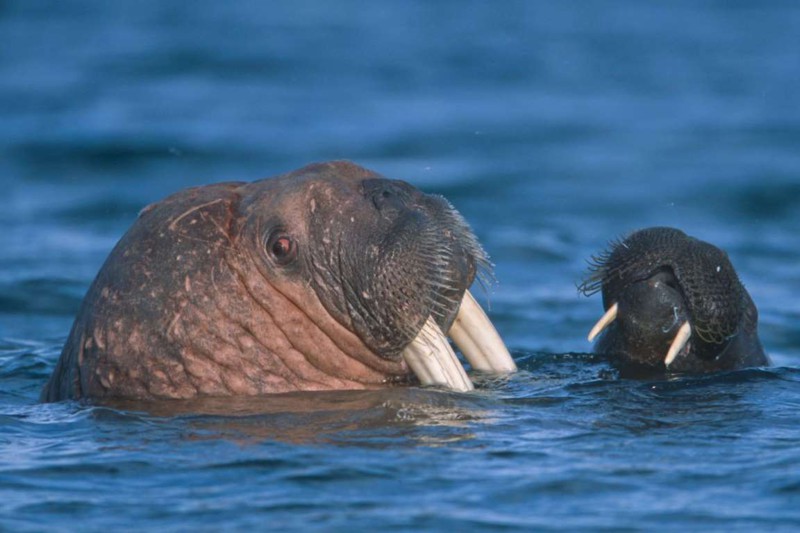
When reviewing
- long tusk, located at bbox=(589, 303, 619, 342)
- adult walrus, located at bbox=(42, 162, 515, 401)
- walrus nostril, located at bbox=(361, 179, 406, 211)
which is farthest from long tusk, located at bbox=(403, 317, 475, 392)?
long tusk, located at bbox=(589, 303, 619, 342)

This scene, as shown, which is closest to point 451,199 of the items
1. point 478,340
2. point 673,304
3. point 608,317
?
point 608,317

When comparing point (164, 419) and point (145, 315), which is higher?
point (145, 315)

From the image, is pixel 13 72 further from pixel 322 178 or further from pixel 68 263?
pixel 322 178

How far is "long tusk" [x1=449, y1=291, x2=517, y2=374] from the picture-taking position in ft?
28.9

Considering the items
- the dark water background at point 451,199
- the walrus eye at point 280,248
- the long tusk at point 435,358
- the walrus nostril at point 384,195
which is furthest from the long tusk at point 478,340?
the walrus eye at point 280,248

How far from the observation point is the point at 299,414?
8.16m

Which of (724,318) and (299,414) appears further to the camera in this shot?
(724,318)

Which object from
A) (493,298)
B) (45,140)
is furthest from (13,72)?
(493,298)

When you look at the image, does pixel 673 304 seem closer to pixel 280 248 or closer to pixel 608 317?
pixel 608 317

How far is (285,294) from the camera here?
8.49 m

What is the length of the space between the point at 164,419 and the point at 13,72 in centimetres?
2172

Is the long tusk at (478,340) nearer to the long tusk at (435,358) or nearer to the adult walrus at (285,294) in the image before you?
the adult walrus at (285,294)

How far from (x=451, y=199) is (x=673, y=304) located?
10432 millimetres

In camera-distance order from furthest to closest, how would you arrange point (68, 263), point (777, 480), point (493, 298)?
point (68, 263), point (493, 298), point (777, 480)
